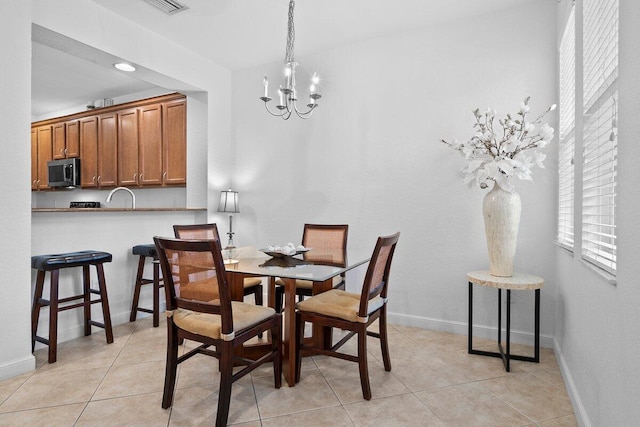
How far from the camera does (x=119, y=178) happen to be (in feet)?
16.0

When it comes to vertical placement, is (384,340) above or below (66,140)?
below

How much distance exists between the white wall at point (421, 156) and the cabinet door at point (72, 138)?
313 cm

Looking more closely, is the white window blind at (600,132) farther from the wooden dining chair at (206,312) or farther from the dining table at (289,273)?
the wooden dining chair at (206,312)

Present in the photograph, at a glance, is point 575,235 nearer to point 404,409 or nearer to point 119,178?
point 404,409

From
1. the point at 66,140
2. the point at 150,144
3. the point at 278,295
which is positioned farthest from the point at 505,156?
the point at 66,140

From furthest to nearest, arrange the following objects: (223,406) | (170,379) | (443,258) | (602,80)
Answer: (443,258) < (170,379) < (223,406) < (602,80)

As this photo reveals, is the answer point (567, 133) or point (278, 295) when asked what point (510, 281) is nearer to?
point (567, 133)

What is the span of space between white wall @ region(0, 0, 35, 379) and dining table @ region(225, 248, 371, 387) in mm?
1377

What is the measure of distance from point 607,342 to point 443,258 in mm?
1861

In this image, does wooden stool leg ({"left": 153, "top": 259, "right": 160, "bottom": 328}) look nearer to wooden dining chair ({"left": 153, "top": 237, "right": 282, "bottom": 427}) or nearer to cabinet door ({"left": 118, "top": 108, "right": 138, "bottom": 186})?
wooden dining chair ({"left": 153, "top": 237, "right": 282, "bottom": 427})

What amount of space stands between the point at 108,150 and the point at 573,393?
550 cm

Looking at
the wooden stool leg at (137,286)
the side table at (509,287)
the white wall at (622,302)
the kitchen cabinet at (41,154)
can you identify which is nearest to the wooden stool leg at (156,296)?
the wooden stool leg at (137,286)

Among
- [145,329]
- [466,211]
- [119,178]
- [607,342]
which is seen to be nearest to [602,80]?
[607,342]

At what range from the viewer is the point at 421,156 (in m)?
3.34
